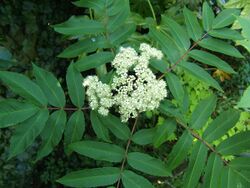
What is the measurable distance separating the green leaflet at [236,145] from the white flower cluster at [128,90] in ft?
1.18

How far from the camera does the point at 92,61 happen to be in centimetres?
182

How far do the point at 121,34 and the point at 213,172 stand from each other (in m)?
0.78

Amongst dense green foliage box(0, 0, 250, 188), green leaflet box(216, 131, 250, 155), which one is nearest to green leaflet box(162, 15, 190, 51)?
dense green foliage box(0, 0, 250, 188)

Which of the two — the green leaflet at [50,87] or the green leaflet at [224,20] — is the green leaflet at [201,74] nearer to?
the green leaflet at [224,20]

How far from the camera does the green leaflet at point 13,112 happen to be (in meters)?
1.58

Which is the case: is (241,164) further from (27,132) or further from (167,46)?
(27,132)

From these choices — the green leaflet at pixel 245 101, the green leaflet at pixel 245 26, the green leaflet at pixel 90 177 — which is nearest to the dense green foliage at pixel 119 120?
the green leaflet at pixel 90 177

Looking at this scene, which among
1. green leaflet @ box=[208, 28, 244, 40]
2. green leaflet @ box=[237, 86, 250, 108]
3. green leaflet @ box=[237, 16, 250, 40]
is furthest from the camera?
green leaflet @ box=[208, 28, 244, 40]

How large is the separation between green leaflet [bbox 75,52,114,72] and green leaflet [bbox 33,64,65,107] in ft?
0.42

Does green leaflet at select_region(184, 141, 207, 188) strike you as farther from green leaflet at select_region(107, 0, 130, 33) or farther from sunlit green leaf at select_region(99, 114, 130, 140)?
green leaflet at select_region(107, 0, 130, 33)

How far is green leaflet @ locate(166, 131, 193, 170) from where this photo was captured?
1.77m

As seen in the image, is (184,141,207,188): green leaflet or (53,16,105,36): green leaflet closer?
(184,141,207,188): green leaflet

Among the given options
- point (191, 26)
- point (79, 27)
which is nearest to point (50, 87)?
point (79, 27)

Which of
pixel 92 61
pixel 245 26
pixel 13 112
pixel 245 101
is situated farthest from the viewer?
pixel 92 61
